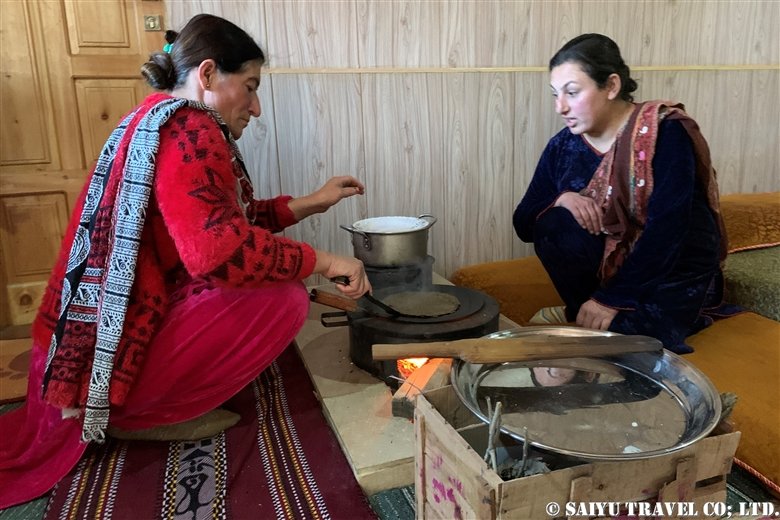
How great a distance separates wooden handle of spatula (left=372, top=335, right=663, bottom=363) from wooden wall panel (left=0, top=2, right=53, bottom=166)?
76.7 inches

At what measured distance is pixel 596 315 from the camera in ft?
5.74

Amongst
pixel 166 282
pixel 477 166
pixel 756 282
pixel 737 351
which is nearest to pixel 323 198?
pixel 166 282

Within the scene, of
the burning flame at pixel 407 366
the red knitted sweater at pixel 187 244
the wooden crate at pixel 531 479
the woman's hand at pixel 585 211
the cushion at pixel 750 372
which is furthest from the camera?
the woman's hand at pixel 585 211

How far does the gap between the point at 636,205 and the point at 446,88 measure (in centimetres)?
109

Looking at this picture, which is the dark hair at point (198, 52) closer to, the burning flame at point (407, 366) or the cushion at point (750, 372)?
the burning flame at point (407, 366)

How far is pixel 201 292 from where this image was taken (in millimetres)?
1462

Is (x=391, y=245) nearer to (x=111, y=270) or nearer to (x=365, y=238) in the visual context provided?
(x=365, y=238)

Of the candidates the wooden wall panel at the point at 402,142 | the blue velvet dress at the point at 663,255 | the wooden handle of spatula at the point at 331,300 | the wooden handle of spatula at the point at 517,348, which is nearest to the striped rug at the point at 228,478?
the wooden handle of spatula at the point at 331,300

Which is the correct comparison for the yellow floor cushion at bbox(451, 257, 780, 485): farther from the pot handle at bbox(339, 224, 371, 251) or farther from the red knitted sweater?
the red knitted sweater

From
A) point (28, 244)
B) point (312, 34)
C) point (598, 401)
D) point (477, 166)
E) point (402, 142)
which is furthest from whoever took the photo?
point (477, 166)

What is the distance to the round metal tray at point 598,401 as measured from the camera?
36.8 inches

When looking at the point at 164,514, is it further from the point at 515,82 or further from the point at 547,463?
the point at 515,82

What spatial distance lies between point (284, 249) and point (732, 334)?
56.2 inches

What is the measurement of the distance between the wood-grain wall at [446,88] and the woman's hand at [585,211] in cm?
79
